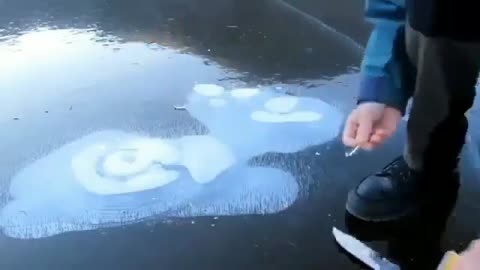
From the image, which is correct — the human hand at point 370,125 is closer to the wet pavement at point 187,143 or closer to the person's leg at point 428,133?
the person's leg at point 428,133

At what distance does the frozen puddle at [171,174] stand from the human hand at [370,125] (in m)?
0.22

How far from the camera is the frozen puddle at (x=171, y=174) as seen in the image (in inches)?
47.4

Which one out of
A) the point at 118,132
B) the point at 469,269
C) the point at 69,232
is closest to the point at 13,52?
the point at 118,132

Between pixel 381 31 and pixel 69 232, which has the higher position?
pixel 381 31

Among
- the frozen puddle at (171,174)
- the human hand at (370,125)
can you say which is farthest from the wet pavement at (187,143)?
the human hand at (370,125)

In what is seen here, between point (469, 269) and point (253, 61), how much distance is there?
1060mm

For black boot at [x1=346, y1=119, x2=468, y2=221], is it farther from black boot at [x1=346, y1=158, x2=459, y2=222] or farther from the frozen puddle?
the frozen puddle

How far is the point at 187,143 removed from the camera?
4.51 feet

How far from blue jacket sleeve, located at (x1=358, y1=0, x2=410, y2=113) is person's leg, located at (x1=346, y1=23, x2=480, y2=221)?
0.07 ft

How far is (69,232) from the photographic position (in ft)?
3.81

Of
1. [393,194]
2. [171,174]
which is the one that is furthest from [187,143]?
[393,194]

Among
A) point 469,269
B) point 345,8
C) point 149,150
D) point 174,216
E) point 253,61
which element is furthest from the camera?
point 345,8

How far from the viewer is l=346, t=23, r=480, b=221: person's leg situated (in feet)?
3.47

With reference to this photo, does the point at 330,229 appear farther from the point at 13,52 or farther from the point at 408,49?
the point at 13,52
